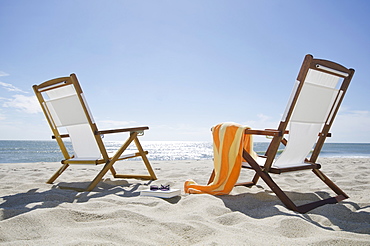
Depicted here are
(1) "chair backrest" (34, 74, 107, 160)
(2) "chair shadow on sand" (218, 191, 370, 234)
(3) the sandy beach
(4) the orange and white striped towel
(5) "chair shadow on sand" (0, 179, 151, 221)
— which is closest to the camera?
(3) the sandy beach

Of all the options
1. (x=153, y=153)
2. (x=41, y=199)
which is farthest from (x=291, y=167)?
(x=153, y=153)

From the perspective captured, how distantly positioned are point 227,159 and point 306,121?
86 cm

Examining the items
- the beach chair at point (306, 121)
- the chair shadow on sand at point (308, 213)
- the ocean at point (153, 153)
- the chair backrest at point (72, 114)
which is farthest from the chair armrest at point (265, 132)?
the ocean at point (153, 153)

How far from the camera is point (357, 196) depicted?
2.84 meters

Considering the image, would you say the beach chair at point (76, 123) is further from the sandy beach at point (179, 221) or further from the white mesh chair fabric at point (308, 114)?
the white mesh chair fabric at point (308, 114)

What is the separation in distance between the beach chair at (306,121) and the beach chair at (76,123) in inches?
64.1

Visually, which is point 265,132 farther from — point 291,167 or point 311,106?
point 311,106

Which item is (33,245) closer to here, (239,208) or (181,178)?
(239,208)

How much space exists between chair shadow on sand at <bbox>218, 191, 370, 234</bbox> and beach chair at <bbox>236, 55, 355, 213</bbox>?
136mm

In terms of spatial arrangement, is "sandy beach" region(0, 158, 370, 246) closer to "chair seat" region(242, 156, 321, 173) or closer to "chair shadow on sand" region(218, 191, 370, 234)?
"chair shadow on sand" region(218, 191, 370, 234)

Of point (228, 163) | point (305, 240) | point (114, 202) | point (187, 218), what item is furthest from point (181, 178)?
point (305, 240)

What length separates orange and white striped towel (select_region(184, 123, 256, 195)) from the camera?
2.67 metres

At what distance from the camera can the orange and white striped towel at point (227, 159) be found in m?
2.67

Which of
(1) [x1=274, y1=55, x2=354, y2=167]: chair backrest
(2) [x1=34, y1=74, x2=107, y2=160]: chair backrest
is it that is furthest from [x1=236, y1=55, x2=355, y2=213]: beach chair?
(2) [x1=34, y1=74, x2=107, y2=160]: chair backrest
